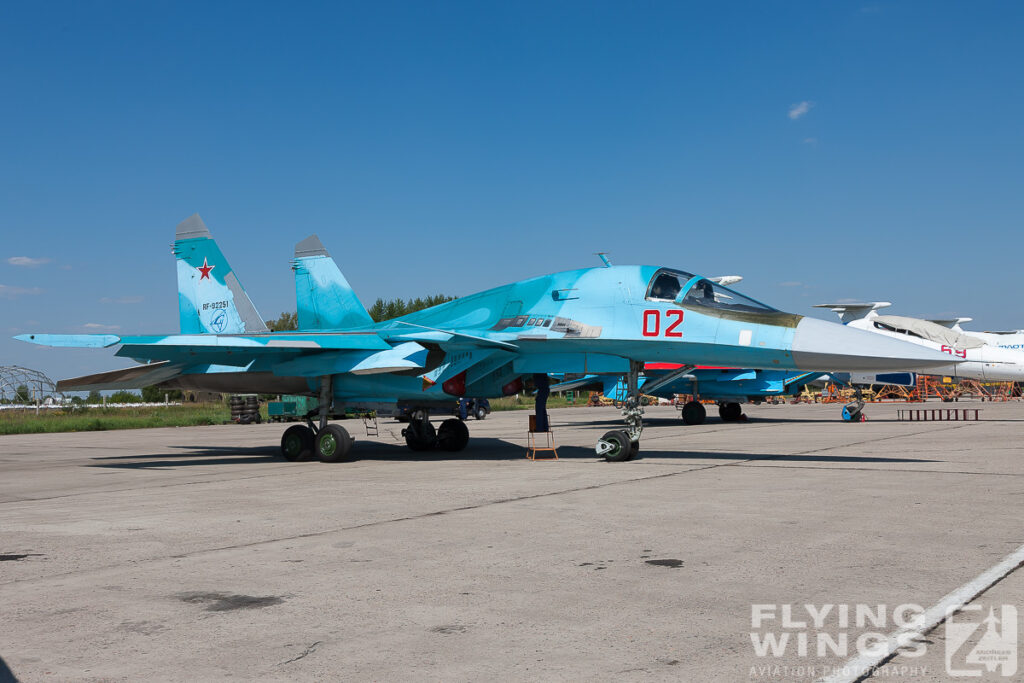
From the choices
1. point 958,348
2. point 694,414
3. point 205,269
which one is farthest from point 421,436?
point 958,348

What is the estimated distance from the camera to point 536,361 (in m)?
13.0

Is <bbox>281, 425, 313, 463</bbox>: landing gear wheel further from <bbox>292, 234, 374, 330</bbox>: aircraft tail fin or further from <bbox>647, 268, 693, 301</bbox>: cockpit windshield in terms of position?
<bbox>647, 268, 693, 301</bbox>: cockpit windshield

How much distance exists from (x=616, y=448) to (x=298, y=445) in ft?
19.2

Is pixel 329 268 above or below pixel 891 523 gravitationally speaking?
above

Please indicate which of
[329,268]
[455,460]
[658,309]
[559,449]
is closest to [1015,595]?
[658,309]

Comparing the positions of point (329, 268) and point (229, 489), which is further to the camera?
point (329, 268)

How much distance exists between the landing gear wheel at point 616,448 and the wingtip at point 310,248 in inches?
292

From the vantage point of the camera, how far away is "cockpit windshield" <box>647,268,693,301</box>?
1184cm

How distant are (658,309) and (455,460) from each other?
435 centimetres

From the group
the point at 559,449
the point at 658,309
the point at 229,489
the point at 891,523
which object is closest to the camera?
the point at 891,523

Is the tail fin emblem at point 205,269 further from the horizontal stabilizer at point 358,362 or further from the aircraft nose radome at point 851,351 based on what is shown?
the aircraft nose radome at point 851,351

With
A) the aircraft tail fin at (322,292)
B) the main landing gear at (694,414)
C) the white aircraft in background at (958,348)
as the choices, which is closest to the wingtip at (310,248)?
the aircraft tail fin at (322,292)

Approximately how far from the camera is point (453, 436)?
1576 cm

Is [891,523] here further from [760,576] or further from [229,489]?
[229,489]
